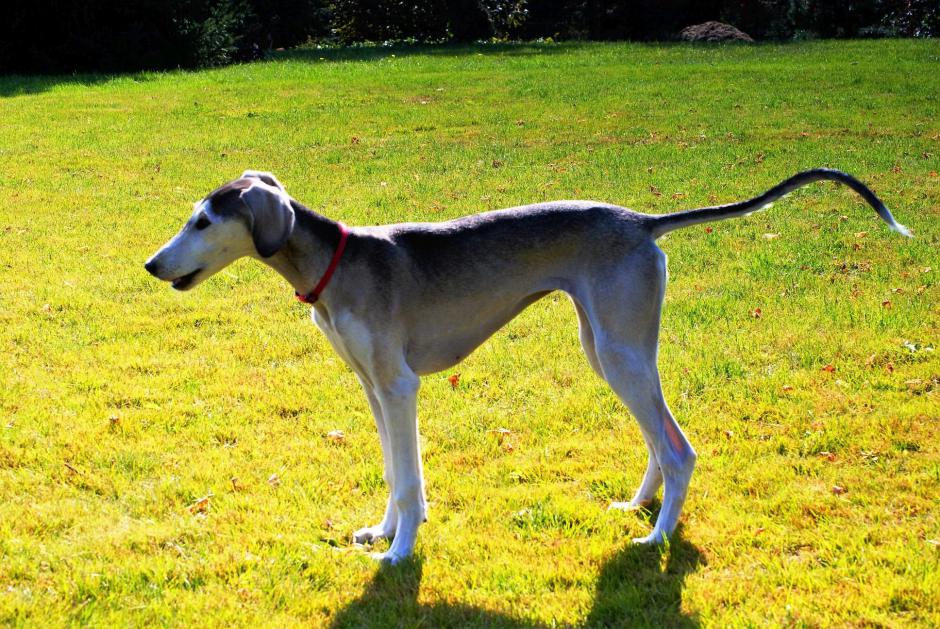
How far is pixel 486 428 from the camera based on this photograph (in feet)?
21.0

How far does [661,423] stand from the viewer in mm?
4879

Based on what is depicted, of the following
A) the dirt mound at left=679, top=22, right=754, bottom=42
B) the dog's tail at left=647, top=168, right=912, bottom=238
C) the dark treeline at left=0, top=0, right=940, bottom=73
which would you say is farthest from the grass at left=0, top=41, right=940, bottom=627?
the dirt mound at left=679, top=22, right=754, bottom=42

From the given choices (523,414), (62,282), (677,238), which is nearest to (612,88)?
(677,238)

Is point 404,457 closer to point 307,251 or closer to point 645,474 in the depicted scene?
point 307,251

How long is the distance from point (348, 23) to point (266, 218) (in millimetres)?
37760

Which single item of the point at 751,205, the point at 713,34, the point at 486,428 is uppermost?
the point at 751,205

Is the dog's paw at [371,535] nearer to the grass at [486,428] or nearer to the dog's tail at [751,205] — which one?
the grass at [486,428]

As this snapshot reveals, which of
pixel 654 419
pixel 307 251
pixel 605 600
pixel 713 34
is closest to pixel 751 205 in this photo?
pixel 654 419

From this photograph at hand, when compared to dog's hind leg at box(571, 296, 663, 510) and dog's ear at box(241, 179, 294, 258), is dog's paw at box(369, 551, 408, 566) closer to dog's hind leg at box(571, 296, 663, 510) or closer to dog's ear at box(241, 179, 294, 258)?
dog's hind leg at box(571, 296, 663, 510)

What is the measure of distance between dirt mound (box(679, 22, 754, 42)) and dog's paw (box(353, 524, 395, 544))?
28.6 m

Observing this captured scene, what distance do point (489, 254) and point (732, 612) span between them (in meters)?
1.99

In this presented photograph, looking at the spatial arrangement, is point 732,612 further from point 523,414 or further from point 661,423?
point 523,414

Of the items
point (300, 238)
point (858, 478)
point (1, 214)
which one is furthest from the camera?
point (1, 214)

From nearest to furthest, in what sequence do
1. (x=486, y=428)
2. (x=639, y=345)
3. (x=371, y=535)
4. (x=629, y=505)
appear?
(x=639, y=345), (x=371, y=535), (x=629, y=505), (x=486, y=428)
